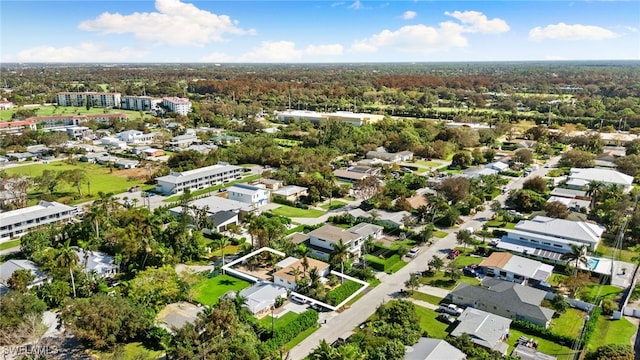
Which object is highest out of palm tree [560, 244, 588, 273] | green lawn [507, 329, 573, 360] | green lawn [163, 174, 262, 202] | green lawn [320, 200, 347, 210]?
palm tree [560, 244, 588, 273]

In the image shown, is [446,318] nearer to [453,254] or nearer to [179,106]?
[453,254]

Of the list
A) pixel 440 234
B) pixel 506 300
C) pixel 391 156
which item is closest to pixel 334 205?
pixel 440 234

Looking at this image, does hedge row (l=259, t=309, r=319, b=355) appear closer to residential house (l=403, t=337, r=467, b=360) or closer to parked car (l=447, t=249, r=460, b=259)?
residential house (l=403, t=337, r=467, b=360)

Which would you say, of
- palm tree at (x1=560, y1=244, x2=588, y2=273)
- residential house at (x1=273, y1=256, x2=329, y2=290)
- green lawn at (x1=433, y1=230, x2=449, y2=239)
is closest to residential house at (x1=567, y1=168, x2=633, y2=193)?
green lawn at (x1=433, y1=230, x2=449, y2=239)

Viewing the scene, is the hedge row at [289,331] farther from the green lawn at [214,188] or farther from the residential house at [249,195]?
the green lawn at [214,188]

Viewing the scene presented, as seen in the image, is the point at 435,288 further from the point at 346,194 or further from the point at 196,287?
the point at 346,194

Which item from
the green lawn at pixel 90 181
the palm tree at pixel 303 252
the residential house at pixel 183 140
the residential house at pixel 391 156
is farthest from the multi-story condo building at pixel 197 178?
the palm tree at pixel 303 252
